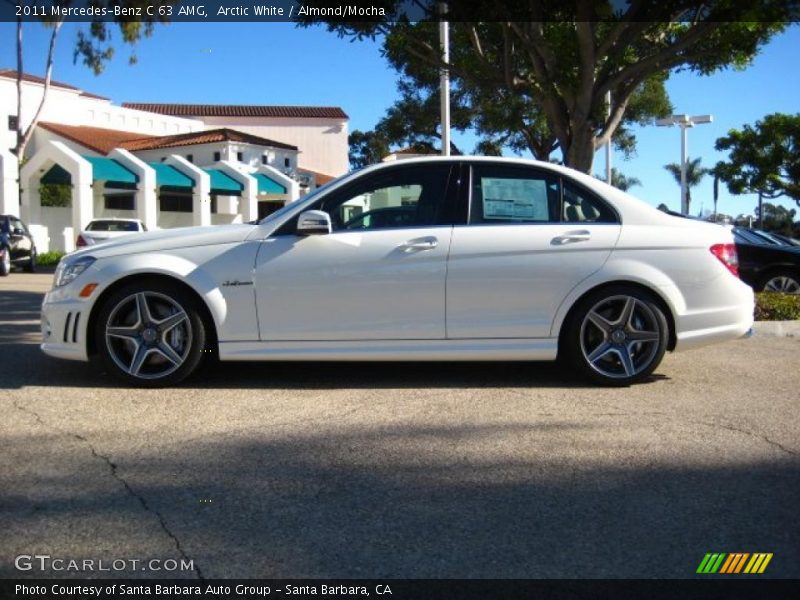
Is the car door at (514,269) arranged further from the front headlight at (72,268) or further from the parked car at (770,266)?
the parked car at (770,266)

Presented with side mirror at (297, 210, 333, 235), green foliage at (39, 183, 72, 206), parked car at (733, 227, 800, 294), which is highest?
green foliage at (39, 183, 72, 206)

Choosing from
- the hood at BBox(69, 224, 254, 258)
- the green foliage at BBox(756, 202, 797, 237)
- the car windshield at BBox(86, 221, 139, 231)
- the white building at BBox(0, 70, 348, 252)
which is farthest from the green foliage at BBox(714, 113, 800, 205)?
the hood at BBox(69, 224, 254, 258)

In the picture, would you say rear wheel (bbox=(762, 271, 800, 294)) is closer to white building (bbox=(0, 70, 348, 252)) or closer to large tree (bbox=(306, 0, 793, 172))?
large tree (bbox=(306, 0, 793, 172))

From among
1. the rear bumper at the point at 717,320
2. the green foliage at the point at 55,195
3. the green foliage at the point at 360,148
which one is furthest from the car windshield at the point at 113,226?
the green foliage at the point at 360,148

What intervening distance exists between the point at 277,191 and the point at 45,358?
33051 mm

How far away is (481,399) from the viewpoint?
5078 mm

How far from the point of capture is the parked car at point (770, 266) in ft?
35.9

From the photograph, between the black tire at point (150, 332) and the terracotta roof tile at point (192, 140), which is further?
the terracotta roof tile at point (192, 140)

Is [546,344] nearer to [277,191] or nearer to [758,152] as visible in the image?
[277,191]

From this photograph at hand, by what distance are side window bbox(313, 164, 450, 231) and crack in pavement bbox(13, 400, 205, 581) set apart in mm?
2232

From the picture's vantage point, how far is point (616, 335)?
537cm
